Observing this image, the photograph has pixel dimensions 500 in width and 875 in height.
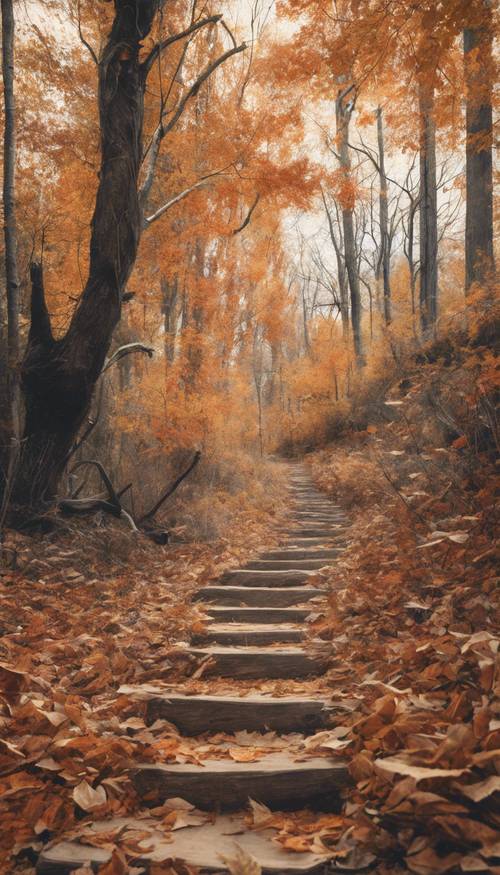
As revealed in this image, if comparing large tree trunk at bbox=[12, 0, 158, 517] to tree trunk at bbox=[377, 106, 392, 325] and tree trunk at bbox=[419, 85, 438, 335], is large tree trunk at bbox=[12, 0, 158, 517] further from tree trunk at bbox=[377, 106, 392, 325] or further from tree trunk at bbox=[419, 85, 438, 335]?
tree trunk at bbox=[377, 106, 392, 325]

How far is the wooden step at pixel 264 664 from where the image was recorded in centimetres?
379

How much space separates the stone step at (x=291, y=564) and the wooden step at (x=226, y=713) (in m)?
2.83

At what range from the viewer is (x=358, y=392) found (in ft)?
57.7

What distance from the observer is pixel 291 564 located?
20.7ft

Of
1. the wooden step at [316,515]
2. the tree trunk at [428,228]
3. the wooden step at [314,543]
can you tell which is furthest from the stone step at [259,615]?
the tree trunk at [428,228]

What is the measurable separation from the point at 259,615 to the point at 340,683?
1.45m

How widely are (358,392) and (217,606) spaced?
13500 mm

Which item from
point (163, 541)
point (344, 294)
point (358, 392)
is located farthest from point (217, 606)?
point (344, 294)

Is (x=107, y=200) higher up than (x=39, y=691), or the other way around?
(x=107, y=200)

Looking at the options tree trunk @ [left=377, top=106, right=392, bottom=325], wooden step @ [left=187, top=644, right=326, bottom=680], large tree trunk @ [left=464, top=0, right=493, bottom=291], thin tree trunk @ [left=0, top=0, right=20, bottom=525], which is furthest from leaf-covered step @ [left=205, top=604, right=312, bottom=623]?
tree trunk @ [left=377, top=106, right=392, bottom=325]

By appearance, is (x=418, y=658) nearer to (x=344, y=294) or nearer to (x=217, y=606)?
(x=217, y=606)

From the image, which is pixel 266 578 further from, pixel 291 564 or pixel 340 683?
pixel 340 683

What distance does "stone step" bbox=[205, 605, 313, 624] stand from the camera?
4.75 metres

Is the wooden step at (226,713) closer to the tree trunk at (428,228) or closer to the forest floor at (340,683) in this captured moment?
the forest floor at (340,683)
